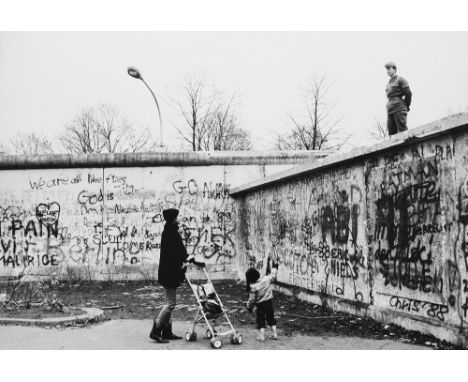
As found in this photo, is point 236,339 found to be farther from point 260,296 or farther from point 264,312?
point 260,296

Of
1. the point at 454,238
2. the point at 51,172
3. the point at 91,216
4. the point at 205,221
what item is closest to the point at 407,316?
the point at 454,238

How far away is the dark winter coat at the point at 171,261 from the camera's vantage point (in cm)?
693

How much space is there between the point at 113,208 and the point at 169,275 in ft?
29.2

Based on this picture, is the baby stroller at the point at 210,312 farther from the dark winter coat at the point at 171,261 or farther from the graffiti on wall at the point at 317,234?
the graffiti on wall at the point at 317,234

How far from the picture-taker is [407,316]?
694cm

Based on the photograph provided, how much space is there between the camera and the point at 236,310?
9.41 metres

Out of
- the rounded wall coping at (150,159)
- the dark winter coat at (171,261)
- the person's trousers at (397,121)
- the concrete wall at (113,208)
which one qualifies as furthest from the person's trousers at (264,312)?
the rounded wall coping at (150,159)

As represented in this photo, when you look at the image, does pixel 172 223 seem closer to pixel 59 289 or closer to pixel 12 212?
pixel 59 289

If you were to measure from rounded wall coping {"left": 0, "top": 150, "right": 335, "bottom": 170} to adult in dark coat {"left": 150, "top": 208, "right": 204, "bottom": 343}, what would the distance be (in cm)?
847

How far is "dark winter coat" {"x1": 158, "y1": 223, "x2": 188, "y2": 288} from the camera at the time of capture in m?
6.93

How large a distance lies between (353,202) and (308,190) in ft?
6.30

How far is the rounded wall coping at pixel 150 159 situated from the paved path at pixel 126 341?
790 cm

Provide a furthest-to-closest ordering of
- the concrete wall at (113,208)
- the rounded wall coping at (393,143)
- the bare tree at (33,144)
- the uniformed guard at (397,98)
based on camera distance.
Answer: the bare tree at (33,144), the concrete wall at (113,208), the uniformed guard at (397,98), the rounded wall coping at (393,143)

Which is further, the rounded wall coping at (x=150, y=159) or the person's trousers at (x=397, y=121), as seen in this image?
the rounded wall coping at (x=150, y=159)
